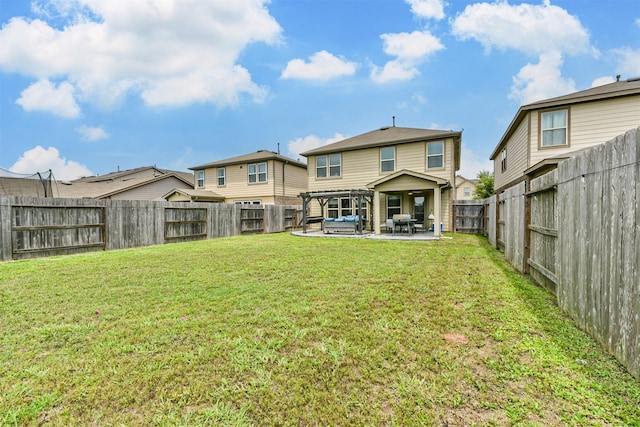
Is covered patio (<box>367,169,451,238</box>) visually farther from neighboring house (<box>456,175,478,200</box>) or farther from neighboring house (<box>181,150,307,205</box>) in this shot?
neighboring house (<box>456,175,478,200</box>)

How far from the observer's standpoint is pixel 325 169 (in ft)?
63.2

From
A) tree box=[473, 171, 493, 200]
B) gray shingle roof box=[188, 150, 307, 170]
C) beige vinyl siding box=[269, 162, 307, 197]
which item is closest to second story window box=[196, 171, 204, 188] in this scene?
gray shingle roof box=[188, 150, 307, 170]

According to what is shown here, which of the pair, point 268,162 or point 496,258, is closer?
point 496,258

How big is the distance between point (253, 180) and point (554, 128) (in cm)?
1799

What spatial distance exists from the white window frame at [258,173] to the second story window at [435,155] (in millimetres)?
11453

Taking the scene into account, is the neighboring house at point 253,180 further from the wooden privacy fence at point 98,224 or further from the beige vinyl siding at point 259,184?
the wooden privacy fence at point 98,224

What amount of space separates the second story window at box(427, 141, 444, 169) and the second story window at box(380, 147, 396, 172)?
194cm

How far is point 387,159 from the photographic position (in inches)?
681

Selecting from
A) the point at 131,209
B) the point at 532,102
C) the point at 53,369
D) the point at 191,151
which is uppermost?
the point at 191,151

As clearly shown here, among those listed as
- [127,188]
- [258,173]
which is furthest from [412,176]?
[127,188]

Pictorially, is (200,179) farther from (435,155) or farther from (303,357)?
(303,357)

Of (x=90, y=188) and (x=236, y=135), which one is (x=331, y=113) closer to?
(x=236, y=135)

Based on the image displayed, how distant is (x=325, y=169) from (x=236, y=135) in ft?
55.3

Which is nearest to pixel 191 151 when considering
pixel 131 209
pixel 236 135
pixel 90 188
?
pixel 236 135
